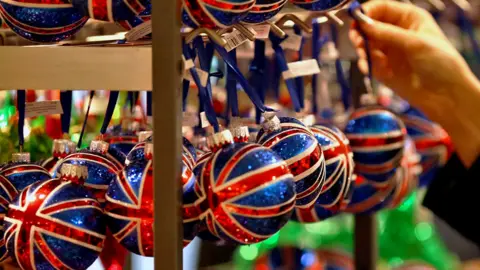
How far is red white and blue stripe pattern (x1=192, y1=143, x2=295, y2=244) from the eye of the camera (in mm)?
780

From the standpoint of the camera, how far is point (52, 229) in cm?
79

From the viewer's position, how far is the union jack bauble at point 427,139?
159cm

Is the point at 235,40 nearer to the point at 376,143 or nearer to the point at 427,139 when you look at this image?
the point at 376,143

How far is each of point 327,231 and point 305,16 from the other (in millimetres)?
986

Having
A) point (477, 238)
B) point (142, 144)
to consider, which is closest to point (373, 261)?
point (477, 238)

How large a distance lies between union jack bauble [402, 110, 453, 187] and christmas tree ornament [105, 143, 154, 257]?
37.4 inches

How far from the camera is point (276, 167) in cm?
80

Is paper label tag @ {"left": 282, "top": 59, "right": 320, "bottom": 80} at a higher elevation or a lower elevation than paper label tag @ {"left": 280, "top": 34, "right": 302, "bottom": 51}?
lower

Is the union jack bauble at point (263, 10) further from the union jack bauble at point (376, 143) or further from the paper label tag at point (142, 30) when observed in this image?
the union jack bauble at point (376, 143)

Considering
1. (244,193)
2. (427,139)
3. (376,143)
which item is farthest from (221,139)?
(427,139)

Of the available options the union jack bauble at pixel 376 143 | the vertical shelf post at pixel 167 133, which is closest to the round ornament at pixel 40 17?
the vertical shelf post at pixel 167 133

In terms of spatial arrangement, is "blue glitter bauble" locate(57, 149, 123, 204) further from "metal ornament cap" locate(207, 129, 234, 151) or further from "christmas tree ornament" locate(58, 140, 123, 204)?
"metal ornament cap" locate(207, 129, 234, 151)

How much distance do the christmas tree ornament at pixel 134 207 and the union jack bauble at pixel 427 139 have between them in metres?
0.95

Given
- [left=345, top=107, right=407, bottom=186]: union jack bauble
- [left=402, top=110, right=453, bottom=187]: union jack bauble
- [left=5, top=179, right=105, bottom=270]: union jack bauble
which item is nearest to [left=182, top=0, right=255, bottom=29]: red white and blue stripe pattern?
[left=5, top=179, right=105, bottom=270]: union jack bauble
